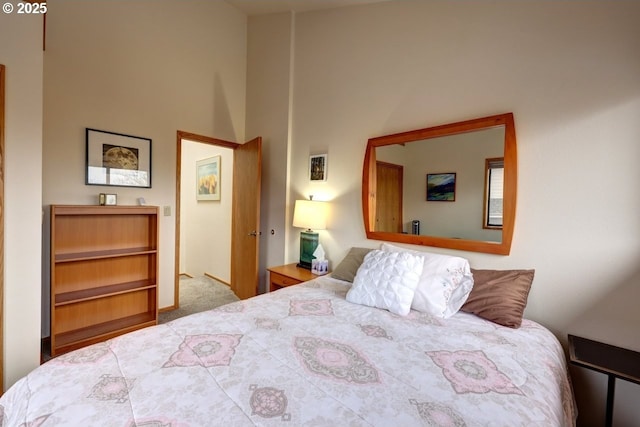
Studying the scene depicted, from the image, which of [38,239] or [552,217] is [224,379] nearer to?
[38,239]

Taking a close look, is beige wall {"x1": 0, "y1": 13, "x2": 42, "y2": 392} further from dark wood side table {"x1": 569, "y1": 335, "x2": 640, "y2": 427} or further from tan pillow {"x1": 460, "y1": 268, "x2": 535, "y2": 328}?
dark wood side table {"x1": 569, "y1": 335, "x2": 640, "y2": 427}

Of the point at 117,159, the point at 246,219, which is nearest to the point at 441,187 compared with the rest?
the point at 246,219

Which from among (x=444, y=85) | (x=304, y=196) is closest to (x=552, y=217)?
(x=444, y=85)

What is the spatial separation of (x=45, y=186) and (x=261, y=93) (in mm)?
2257

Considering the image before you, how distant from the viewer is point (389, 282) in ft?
5.34

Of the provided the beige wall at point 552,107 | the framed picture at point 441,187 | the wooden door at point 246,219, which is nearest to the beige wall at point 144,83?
the wooden door at point 246,219

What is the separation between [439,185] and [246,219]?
2200 millimetres

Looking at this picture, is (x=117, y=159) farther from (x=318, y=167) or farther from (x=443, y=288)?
(x=443, y=288)

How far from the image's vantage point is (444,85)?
1.99 metres

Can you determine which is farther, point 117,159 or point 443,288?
point 117,159

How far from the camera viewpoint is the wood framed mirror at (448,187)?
173 centimetres

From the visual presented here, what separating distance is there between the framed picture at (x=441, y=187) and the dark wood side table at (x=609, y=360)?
3.37 feet

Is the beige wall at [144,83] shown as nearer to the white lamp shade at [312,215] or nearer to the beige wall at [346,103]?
the beige wall at [346,103]

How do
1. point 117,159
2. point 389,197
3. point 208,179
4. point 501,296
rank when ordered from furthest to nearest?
point 208,179
point 117,159
point 389,197
point 501,296
